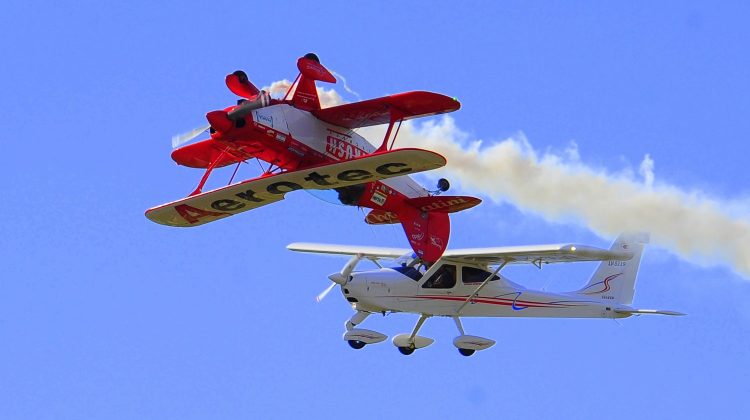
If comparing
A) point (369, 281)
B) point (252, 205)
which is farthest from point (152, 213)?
point (369, 281)

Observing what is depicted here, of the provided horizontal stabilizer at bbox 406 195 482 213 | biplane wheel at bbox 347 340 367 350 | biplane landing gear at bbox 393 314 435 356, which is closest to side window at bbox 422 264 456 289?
biplane landing gear at bbox 393 314 435 356

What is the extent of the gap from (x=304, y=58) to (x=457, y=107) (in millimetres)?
3372

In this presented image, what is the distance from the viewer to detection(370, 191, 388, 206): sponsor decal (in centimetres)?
4009

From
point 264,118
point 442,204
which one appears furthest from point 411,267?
point 264,118

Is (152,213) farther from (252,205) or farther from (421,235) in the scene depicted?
(421,235)

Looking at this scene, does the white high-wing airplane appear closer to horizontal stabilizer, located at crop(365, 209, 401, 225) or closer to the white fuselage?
the white fuselage

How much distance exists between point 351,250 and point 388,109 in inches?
335

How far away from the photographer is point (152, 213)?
3934cm

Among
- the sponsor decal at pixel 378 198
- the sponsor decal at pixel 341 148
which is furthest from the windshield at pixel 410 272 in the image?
the sponsor decal at pixel 341 148

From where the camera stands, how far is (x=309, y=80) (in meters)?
37.8

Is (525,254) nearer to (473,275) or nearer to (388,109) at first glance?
(473,275)

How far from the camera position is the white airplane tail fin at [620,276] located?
43.2 meters

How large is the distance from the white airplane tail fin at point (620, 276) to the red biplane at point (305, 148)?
483 centimetres

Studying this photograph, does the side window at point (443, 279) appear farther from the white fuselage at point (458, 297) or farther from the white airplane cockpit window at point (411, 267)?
the white airplane cockpit window at point (411, 267)
